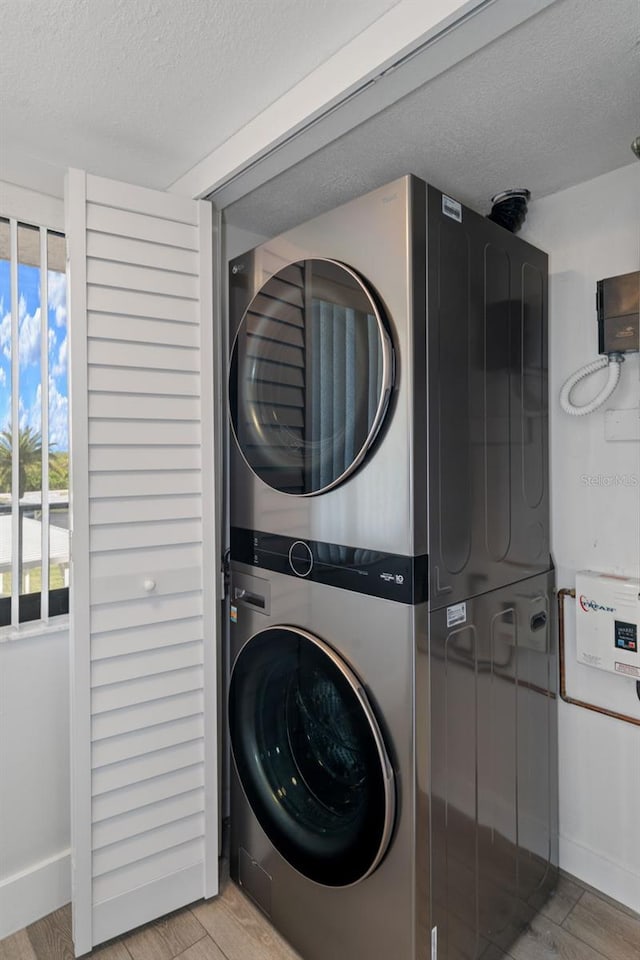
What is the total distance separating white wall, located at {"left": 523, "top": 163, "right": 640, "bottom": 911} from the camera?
171 centimetres

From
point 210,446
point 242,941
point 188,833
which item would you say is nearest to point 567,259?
point 210,446

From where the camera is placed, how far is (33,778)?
177 centimetres

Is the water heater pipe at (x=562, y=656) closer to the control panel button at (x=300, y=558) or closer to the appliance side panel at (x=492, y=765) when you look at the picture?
the appliance side panel at (x=492, y=765)

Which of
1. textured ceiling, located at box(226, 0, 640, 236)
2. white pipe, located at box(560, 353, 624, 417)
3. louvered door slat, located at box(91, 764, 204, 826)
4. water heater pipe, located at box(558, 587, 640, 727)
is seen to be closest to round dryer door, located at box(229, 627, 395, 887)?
louvered door slat, located at box(91, 764, 204, 826)

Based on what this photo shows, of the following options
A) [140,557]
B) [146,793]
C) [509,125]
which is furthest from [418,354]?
[146,793]

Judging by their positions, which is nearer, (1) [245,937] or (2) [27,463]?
(1) [245,937]

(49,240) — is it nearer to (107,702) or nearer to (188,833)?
(107,702)

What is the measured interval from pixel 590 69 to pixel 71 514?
1666 millimetres

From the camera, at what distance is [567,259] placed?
183 centimetres

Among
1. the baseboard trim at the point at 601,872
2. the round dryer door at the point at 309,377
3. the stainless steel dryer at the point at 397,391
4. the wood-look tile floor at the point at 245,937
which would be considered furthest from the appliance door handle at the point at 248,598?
the baseboard trim at the point at 601,872

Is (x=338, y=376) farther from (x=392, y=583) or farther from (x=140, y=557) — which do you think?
(x=140, y=557)

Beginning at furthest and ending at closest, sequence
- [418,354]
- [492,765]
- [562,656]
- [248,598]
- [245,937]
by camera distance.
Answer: [562,656] < [248,598] < [245,937] < [492,765] < [418,354]

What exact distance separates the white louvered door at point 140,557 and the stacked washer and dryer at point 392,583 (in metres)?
0.11

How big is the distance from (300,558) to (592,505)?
95 centimetres
